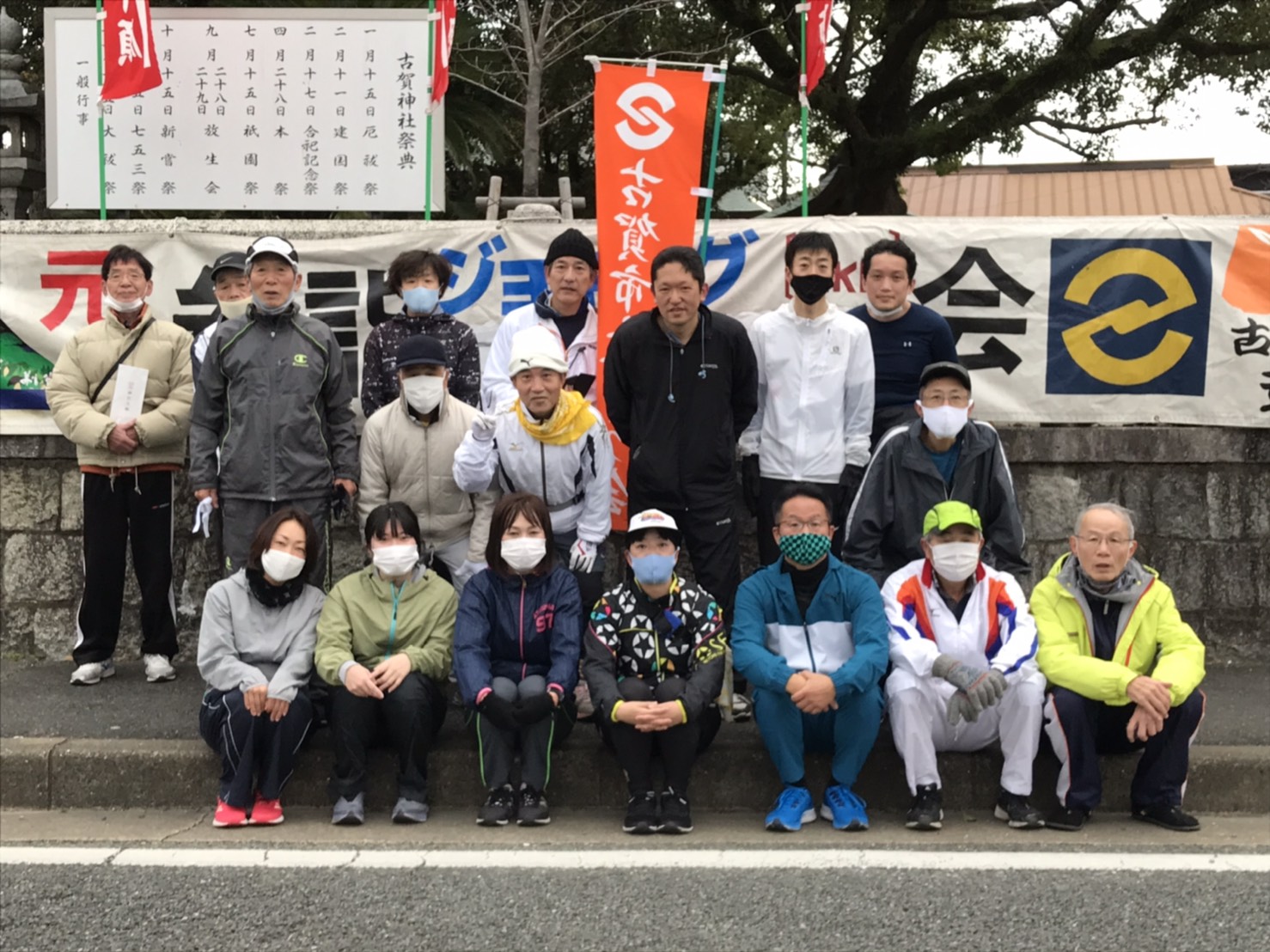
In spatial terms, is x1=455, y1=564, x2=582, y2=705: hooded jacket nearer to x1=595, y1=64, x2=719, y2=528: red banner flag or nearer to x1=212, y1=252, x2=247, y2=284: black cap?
x1=595, y1=64, x2=719, y2=528: red banner flag

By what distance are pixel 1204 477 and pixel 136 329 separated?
16.9 ft

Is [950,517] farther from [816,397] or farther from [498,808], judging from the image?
[498,808]

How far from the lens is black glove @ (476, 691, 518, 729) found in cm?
483

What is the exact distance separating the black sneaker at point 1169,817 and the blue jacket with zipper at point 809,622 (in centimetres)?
108

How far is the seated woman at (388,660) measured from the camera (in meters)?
4.91

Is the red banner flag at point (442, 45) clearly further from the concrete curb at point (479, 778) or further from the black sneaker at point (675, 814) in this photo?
the black sneaker at point (675, 814)

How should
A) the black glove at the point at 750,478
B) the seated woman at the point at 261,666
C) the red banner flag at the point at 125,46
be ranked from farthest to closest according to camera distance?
the red banner flag at the point at 125,46 → the black glove at the point at 750,478 → the seated woman at the point at 261,666

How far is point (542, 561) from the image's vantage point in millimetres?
5129

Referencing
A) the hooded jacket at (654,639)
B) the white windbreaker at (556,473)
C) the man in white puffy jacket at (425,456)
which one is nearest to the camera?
the hooded jacket at (654,639)

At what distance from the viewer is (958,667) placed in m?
4.86

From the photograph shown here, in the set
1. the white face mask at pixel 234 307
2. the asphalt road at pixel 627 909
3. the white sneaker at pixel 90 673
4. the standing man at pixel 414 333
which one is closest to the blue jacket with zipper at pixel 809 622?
the asphalt road at pixel 627 909

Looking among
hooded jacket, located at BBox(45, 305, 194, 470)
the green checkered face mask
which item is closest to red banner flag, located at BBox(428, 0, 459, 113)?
hooded jacket, located at BBox(45, 305, 194, 470)

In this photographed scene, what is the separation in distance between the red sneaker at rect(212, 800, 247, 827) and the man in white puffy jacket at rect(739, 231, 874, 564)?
7.44 feet

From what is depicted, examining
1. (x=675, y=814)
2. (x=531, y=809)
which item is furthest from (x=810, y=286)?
(x=531, y=809)
